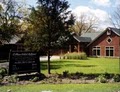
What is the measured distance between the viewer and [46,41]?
77.2 feet

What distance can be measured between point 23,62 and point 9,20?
21037 mm

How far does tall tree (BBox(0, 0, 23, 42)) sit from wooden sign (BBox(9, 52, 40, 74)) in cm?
1744

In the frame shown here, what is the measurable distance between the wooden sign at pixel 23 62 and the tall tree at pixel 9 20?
17.4 meters

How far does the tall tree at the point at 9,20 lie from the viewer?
38594 millimetres

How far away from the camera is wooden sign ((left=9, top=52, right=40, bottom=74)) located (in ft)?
65.9

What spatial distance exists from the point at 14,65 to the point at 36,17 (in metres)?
5.01

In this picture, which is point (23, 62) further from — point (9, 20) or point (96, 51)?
point (96, 51)

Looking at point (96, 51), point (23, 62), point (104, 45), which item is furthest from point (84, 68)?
point (96, 51)

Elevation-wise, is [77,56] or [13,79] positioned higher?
[77,56]

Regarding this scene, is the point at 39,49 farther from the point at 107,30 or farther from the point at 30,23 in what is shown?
the point at 107,30

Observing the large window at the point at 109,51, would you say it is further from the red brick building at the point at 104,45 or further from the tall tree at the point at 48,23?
the tall tree at the point at 48,23

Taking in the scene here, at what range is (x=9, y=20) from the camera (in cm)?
4084

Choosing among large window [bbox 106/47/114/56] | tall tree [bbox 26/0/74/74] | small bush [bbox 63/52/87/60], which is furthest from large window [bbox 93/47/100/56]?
tall tree [bbox 26/0/74/74]

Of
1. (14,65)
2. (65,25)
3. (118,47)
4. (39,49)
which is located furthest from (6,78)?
(118,47)
